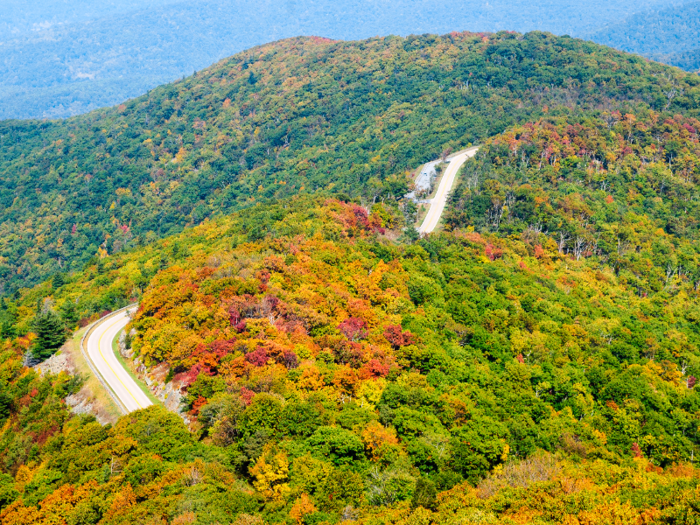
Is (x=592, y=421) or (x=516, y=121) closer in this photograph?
(x=592, y=421)

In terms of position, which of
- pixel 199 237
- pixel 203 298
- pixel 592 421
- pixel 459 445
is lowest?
pixel 592 421

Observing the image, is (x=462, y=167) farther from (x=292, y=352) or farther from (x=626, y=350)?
(x=292, y=352)

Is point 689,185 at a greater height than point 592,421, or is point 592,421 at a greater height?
point 689,185

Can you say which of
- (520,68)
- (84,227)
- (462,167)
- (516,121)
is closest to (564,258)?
(462,167)

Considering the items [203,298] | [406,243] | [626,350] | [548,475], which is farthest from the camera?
[406,243]

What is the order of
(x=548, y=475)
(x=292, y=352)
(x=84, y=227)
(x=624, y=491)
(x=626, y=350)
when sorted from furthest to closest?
1. (x=84, y=227)
2. (x=626, y=350)
3. (x=292, y=352)
4. (x=548, y=475)
5. (x=624, y=491)

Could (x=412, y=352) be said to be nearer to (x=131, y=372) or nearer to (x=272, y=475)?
(x=272, y=475)

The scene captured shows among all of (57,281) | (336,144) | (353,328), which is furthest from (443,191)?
(57,281)

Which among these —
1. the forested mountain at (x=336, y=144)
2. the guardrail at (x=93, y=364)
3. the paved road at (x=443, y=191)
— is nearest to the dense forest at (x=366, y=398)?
the guardrail at (x=93, y=364)
